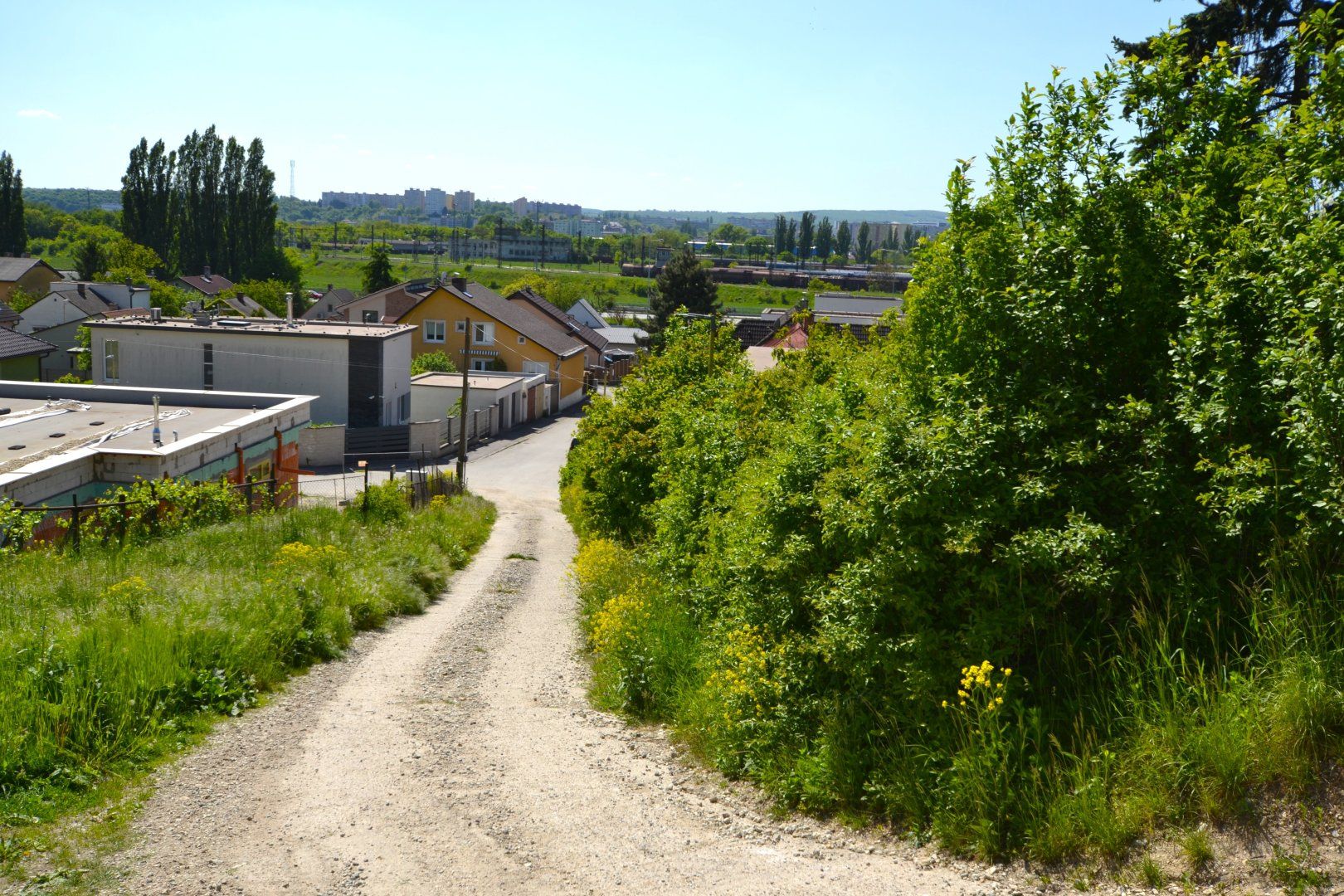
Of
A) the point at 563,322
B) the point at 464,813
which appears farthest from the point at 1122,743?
the point at 563,322

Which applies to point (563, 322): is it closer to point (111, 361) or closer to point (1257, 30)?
point (111, 361)

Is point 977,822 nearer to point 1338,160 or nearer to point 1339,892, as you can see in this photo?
point 1339,892

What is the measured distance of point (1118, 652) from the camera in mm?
6223

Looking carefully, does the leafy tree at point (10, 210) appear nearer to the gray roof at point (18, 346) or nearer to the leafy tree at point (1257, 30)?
the gray roof at point (18, 346)

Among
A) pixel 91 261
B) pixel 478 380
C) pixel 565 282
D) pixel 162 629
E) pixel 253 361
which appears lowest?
pixel 478 380

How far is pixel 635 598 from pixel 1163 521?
727 centimetres

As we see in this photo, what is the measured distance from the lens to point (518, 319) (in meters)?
67.8

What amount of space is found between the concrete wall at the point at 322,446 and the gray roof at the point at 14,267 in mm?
48101

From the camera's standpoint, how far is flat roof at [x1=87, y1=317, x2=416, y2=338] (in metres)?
46.1

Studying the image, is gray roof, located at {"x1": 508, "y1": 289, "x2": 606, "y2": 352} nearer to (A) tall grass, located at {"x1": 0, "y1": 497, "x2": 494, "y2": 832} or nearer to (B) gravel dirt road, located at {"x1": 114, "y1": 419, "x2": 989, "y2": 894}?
(A) tall grass, located at {"x1": 0, "y1": 497, "x2": 494, "y2": 832}

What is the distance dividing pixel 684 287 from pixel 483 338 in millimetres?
15433

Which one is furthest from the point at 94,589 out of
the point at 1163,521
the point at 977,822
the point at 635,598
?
the point at 1163,521

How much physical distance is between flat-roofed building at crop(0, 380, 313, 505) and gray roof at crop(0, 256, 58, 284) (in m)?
55.3

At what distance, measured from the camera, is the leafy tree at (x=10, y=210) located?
91188 millimetres
